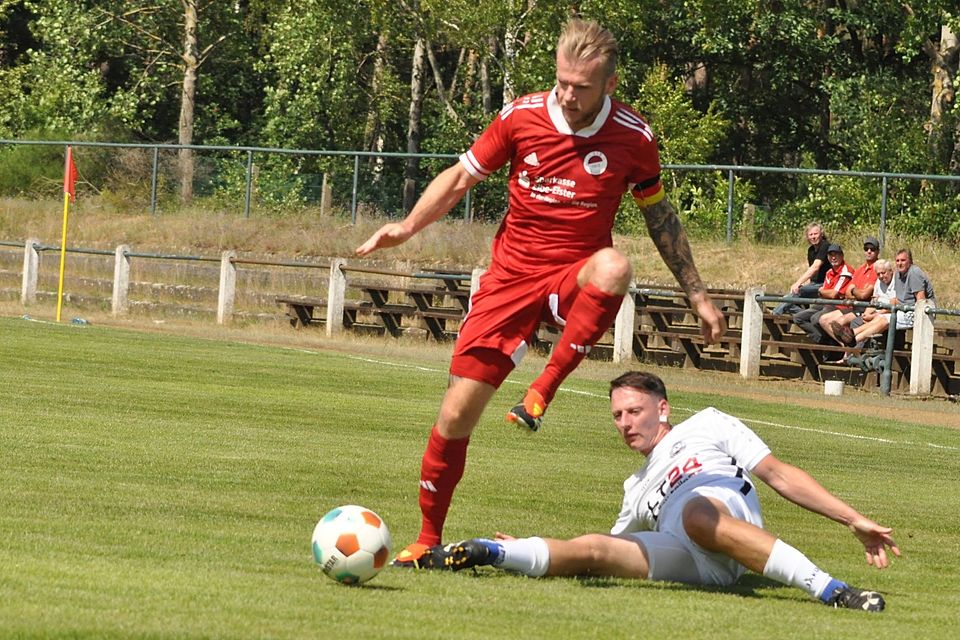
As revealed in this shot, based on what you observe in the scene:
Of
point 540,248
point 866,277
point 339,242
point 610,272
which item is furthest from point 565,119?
point 339,242

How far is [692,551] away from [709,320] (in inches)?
45.0

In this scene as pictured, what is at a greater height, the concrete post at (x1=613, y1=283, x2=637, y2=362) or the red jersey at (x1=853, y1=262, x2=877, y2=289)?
the red jersey at (x1=853, y1=262, x2=877, y2=289)

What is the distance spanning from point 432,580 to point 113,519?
208cm

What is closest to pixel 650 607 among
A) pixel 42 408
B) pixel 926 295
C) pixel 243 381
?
pixel 42 408

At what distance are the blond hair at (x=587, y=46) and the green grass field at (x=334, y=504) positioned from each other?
7.68 ft

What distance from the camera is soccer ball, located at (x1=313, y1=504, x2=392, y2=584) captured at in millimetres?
6836

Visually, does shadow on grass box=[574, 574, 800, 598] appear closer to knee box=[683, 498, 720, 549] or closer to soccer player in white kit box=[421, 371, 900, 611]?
soccer player in white kit box=[421, 371, 900, 611]

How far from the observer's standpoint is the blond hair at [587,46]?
7.41 metres

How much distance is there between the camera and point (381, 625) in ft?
19.3

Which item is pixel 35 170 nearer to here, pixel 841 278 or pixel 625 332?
pixel 625 332

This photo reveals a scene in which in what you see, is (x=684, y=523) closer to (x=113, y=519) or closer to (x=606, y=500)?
(x=113, y=519)

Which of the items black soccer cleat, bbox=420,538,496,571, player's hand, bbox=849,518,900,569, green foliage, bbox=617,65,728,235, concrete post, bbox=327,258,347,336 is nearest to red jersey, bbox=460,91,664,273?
black soccer cleat, bbox=420,538,496,571

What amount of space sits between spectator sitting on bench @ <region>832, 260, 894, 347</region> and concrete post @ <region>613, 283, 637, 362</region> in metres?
3.62

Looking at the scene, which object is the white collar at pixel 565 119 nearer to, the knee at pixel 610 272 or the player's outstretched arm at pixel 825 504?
the knee at pixel 610 272
